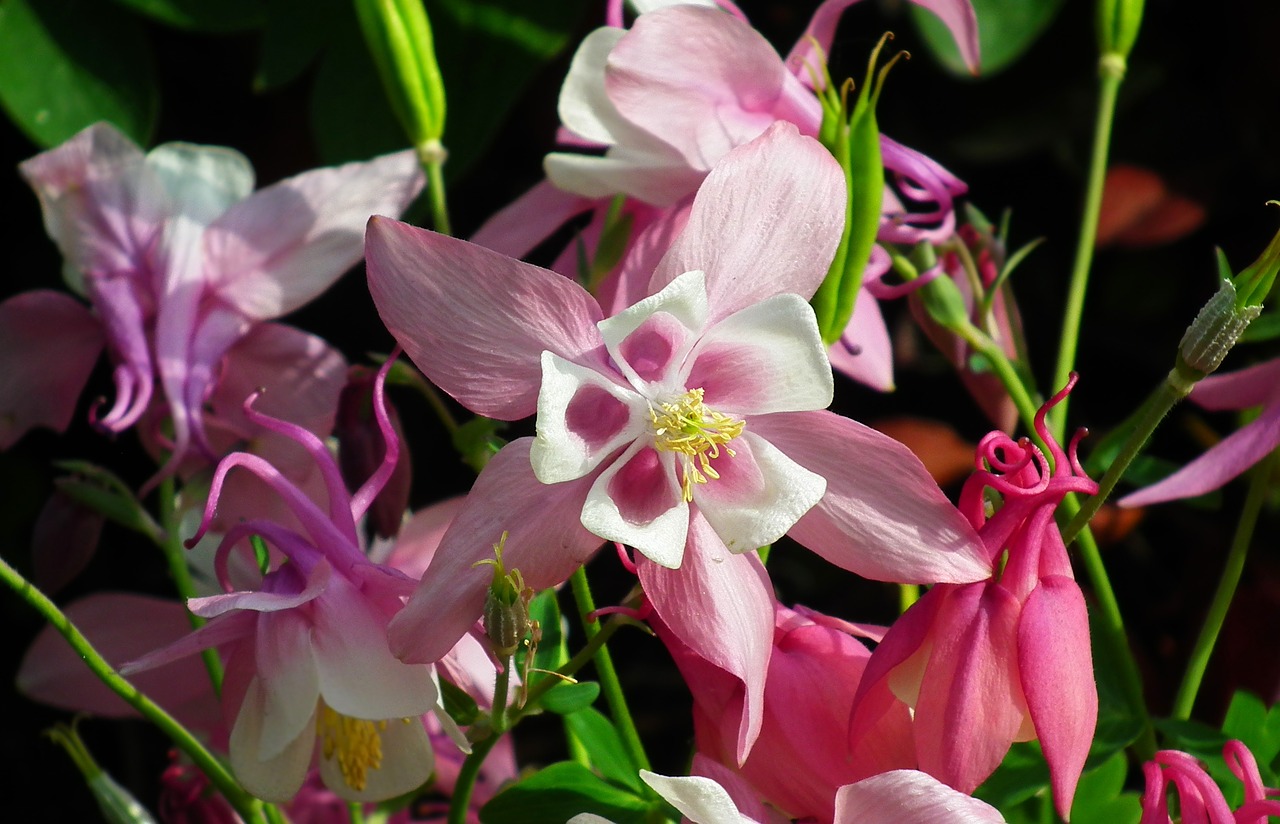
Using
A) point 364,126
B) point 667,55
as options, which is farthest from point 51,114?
point 667,55

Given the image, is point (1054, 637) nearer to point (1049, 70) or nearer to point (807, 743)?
point (807, 743)

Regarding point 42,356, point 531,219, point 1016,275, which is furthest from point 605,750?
point 1016,275

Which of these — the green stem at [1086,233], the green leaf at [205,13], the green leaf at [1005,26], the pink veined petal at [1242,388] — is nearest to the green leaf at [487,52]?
the green leaf at [205,13]

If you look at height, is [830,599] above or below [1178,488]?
below

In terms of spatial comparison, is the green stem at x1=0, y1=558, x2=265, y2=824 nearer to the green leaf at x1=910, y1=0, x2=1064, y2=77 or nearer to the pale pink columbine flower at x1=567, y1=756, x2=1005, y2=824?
the pale pink columbine flower at x1=567, y1=756, x2=1005, y2=824

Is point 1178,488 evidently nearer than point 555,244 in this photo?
Yes

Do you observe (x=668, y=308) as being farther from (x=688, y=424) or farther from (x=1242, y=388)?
(x=1242, y=388)

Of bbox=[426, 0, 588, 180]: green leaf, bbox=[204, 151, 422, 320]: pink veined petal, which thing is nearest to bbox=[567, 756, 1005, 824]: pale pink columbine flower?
bbox=[204, 151, 422, 320]: pink veined petal
